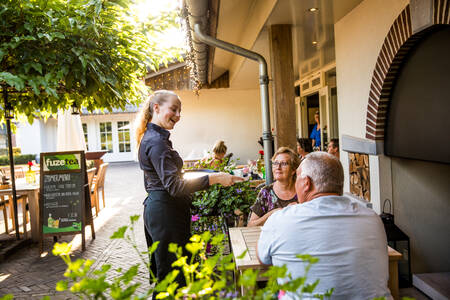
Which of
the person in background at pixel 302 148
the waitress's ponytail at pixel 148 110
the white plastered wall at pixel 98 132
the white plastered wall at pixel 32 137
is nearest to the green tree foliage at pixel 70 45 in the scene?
the waitress's ponytail at pixel 148 110

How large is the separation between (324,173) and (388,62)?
2320 millimetres

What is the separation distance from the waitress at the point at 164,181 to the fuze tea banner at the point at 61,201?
10.6 ft

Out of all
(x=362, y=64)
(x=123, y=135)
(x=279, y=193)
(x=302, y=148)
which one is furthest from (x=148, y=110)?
(x=123, y=135)

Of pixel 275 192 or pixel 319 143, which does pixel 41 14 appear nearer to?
pixel 275 192

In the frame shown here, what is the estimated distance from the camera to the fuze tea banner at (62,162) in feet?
17.4

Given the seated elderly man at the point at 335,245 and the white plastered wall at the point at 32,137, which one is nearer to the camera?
the seated elderly man at the point at 335,245

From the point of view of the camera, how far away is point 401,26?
125 inches

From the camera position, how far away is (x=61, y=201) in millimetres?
Result: 5203

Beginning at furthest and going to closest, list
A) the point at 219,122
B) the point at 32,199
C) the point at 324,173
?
the point at 219,122 → the point at 32,199 → the point at 324,173

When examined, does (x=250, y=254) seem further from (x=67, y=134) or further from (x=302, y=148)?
(x=67, y=134)

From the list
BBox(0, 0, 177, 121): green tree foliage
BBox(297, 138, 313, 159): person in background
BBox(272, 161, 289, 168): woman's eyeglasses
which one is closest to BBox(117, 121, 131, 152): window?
BBox(297, 138, 313, 159): person in background

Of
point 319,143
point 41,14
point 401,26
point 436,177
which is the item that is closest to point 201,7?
point 41,14

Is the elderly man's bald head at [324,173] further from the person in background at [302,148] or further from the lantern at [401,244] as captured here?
the person in background at [302,148]

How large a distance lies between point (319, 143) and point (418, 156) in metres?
6.18
